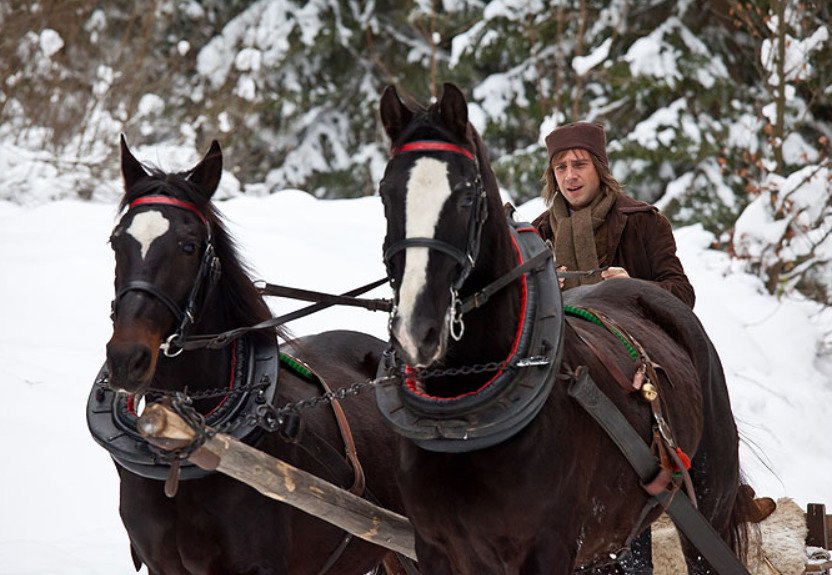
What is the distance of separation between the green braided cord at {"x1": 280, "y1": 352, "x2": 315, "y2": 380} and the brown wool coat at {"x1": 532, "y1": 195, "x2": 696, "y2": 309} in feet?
4.39

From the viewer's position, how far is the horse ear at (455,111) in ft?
8.39

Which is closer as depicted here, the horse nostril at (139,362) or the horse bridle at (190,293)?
the horse nostril at (139,362)

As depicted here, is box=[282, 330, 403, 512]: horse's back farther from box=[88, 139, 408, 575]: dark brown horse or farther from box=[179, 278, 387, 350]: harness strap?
box=[179, 278, 387, 350]: harness strap

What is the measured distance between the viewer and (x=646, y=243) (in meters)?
4.17

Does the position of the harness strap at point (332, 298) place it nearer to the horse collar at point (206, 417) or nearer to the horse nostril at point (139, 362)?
the horse collar at point (206, 417)

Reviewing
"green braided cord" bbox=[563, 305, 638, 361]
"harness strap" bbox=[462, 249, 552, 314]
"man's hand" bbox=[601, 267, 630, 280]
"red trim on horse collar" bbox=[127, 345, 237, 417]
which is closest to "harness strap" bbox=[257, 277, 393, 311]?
"red trim on horse collar" bbox=[127, 345, 237, 417]

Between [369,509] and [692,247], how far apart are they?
7913mm

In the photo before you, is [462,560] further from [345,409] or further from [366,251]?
[366,251]

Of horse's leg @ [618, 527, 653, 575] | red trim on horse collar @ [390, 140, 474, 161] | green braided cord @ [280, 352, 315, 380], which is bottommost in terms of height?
horse's leg @ [618, 527, 653, 575]

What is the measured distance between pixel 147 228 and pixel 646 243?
212cm

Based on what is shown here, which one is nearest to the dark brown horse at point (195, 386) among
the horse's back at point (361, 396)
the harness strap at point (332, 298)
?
the harness strap at point (332, 298)

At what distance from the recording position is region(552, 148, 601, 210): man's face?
4066 millimetres

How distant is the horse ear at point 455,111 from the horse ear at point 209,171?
0.92 meters

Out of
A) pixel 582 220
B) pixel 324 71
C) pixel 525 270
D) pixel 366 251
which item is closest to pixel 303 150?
pixel 324 71
